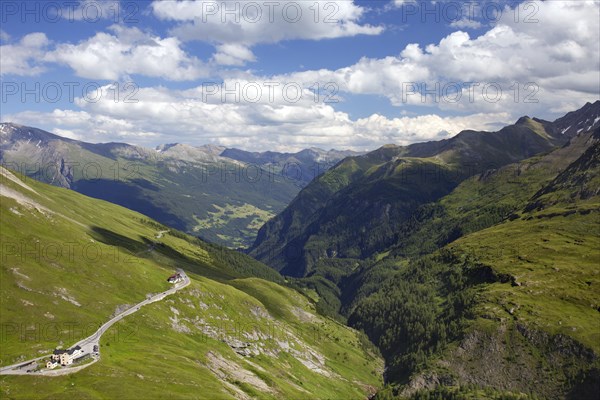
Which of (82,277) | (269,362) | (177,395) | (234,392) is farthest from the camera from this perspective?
(269,362)

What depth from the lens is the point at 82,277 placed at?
563 feet

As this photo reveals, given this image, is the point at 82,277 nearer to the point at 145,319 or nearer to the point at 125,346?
the point at 145,319

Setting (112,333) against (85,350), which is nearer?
(85,350)

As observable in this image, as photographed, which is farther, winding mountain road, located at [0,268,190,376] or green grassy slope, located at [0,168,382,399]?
green grassy slope, located at [0,168,382,399]

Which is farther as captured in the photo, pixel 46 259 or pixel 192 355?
pixel 46 259

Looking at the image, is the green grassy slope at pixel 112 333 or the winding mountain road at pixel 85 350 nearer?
the winding mountain road at pixel 85 350

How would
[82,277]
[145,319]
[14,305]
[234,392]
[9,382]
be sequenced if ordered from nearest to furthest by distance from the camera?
[9,382], [234,392], [14,305], [145,319], [82,277]

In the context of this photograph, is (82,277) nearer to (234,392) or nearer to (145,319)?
(145,319)

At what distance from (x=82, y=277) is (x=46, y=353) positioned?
60.7 metres

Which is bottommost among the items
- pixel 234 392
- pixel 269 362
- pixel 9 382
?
pixel 269 362

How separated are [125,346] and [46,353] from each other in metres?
21.5

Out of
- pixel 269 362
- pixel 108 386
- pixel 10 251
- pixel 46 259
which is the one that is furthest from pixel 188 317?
pixel 108 386

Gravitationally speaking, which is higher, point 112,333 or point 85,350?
point 85,350

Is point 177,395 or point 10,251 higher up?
point 10,251
